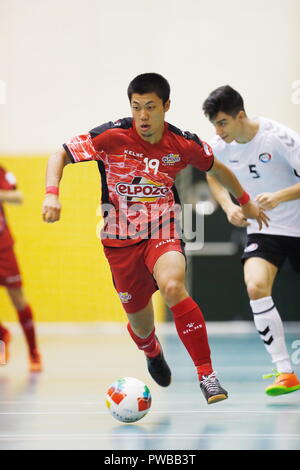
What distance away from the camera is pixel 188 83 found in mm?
8945

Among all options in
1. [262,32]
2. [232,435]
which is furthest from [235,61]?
[232,435]

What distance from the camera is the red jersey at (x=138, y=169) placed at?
4.23 metres

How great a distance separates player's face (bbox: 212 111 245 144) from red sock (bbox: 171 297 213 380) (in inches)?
48.3

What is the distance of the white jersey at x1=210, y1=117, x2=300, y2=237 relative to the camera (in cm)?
496

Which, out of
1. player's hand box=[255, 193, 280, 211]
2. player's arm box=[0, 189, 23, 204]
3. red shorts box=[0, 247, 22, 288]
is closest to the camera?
player's hand box=[255, 193, 280, 211]

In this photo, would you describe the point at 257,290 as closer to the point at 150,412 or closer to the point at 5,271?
the point at 150,412

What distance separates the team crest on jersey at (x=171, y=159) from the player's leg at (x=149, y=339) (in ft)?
2.97

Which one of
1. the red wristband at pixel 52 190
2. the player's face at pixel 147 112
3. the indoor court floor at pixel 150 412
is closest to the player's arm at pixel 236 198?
the player's face at pixel 147 112

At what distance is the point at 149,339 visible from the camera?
15.9ft

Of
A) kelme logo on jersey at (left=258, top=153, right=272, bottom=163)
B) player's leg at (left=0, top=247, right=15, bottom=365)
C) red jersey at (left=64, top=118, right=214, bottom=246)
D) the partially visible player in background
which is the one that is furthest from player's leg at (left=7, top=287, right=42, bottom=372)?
kelme logo on jersey at (left=258, top=153, right=272, bottom=163)

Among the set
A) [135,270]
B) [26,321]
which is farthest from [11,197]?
[135,270]

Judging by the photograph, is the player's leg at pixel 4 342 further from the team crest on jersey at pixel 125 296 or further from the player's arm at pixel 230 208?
the player's arm at pixel 230 208

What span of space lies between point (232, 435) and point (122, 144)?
1611 mm

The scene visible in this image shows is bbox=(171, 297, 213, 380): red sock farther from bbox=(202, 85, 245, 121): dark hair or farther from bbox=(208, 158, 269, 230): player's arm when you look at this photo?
bbox=(202, 85, 245, 121): dark hair
